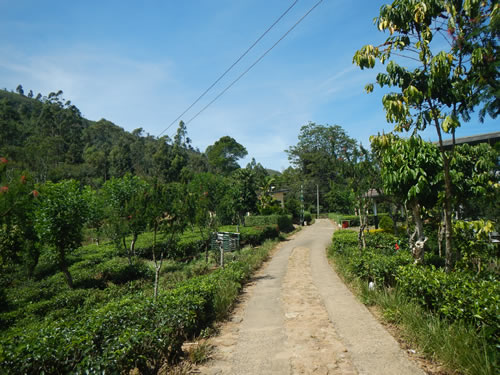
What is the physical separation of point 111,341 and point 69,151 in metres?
68.7

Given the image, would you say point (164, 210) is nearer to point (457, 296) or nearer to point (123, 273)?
point (123, 273)

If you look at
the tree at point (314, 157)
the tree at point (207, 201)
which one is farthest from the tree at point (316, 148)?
the tree at point (207, 201)

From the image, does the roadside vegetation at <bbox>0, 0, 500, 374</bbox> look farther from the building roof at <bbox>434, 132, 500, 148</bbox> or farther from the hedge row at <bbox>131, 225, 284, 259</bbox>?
the building roof at <bbox>434, 132, 500, 148</bbox>

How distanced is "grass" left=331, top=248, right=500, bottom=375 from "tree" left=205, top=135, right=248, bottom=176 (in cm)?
6700

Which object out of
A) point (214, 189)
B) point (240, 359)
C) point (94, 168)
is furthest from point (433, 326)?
point (94, 168)

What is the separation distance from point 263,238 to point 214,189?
701cm

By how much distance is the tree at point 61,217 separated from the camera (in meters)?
11.7

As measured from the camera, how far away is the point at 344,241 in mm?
13352

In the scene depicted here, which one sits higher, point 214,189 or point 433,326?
point 214,189

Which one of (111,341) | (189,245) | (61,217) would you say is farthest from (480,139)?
(61,217)

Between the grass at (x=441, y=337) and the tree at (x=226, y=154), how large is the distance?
220 feet

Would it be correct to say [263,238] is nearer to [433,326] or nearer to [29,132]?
[433,326]

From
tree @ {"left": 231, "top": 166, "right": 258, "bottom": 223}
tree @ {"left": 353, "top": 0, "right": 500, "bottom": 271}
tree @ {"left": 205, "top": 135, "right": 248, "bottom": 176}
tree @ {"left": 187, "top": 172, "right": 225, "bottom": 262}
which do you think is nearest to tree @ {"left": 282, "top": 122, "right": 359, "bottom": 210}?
tree @ {"left": 205, "top": 135, "right": 248, "bottom": 176}

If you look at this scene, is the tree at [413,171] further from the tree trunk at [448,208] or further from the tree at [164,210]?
the tree at [164,210]
